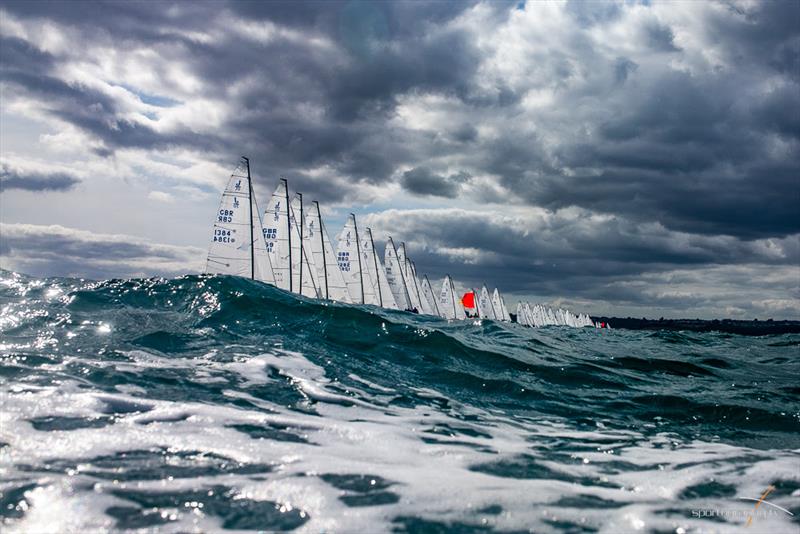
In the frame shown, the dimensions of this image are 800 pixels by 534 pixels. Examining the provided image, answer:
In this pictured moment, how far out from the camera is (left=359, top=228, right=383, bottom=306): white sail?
64.1 metres

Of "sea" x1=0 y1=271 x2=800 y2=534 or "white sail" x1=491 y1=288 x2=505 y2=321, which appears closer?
"sea" x1=0 y1=271 x2=800 y2=534

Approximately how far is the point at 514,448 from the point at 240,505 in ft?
11.8

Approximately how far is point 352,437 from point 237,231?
32.8m

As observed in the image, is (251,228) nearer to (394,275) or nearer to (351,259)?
(351,259)

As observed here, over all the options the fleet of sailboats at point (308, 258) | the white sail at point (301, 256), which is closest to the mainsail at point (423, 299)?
the fleet of sailboats at point (308, 258)

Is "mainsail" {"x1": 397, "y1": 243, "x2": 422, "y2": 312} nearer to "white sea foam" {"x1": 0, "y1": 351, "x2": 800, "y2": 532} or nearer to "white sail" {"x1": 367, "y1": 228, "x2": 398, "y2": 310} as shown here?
"white sail" {"x1": 367, "y1": 228, "x2": 398, "y2": 310}

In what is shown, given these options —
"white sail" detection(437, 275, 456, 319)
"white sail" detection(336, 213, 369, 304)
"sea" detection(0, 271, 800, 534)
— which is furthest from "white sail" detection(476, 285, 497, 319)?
"sea" detection(0, 271, 800, 534)

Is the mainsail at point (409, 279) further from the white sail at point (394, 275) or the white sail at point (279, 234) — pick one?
the white sail at point (279, 234)

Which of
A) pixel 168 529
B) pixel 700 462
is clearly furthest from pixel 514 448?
pixel 168 529

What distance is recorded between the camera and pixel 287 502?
4770mm

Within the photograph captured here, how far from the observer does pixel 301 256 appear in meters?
51.6

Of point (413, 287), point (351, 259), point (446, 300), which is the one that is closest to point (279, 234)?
point (351, 259)

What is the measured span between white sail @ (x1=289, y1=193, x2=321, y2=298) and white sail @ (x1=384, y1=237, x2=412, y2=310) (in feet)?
56.5

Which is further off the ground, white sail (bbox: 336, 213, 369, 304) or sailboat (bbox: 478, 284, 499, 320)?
white sail (bbox: 336, 213, 369, 304)
